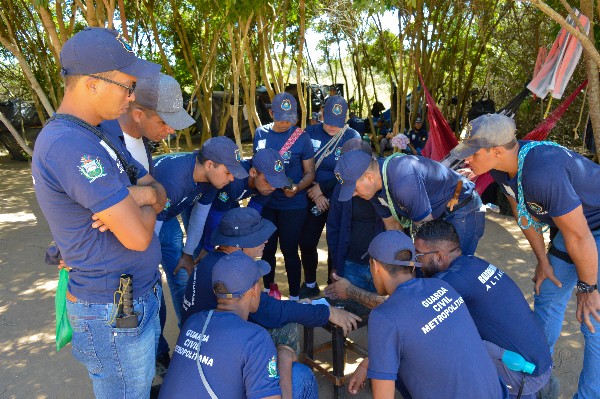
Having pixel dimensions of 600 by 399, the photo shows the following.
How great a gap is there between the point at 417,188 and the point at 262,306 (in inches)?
43.1

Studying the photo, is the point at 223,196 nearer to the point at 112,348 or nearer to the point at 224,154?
the point at 224,154


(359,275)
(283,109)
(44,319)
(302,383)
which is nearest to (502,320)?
(302,383)

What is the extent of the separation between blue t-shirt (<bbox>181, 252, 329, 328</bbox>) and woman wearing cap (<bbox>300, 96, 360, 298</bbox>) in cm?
157

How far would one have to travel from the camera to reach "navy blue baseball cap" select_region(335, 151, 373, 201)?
292 cm

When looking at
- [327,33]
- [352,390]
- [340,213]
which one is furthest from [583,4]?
[327,33]

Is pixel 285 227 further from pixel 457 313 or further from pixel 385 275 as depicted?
pixel 457 313

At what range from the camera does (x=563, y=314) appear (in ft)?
9.39

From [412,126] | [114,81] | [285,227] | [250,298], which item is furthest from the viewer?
[412,126]

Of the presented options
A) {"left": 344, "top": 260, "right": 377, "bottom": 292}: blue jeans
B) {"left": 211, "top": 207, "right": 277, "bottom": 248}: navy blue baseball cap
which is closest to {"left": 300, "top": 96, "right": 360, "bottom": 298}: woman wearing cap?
{"left": 344, "top": 260, "right": 377, "bottom": 292}: blue jeans

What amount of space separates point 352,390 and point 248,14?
12.7 ft

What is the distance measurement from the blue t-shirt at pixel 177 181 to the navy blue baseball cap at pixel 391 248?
1313mm

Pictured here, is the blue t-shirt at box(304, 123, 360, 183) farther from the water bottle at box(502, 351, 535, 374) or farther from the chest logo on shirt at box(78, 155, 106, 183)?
the chest logo on shirt at box(78, 155, 106, 183)

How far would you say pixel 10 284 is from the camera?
15.6 feet

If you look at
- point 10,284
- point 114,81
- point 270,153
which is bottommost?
point 10,284
